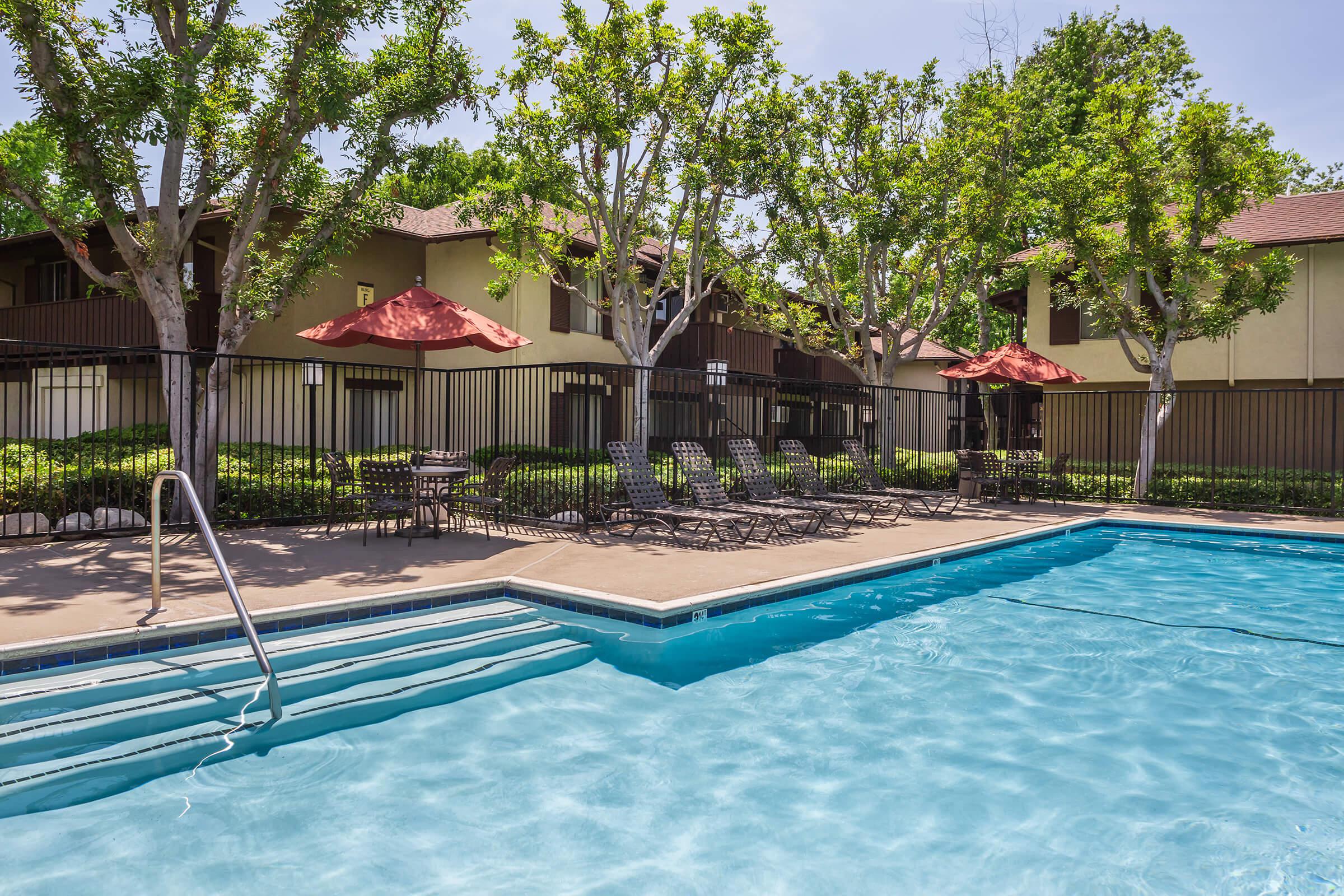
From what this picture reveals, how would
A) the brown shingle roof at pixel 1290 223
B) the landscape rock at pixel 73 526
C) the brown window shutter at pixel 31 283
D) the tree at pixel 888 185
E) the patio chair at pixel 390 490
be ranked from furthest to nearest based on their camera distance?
the brown window shutter at pixel 31 283 < the brown shingle roof at pixel 1290 223 < the tree at pixel 888 185 < the patio chair at pixel 390 490 < the landscape rock at pixel 73 526

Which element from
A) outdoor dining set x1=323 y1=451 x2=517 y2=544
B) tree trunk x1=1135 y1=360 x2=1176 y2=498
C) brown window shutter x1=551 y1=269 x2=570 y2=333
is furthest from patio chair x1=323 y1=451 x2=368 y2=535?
tree trunk x1=1135 y1=360 x2=1176 y2=498

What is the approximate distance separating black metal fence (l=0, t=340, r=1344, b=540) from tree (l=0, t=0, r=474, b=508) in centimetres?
84

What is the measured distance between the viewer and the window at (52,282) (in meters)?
20.8

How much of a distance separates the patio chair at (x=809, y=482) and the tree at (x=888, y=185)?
4584 mm

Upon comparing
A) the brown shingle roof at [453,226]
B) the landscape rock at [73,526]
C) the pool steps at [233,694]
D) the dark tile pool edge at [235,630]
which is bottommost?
the pool steps at [233,694]

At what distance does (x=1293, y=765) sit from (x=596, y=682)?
13.1 ft

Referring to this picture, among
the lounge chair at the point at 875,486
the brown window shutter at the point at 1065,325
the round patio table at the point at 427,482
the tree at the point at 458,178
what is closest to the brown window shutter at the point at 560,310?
the tree at the point at 458,178

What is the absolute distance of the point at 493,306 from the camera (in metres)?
18.9

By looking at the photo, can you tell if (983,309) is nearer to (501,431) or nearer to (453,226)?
(501,431)

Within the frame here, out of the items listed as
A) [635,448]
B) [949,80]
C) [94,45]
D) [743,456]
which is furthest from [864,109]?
[94,45]

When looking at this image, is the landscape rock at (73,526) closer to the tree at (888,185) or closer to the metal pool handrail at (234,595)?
the metal pool handrail at (234,595)

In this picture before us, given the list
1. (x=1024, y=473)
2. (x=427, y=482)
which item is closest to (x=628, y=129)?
(x=427, y=482)

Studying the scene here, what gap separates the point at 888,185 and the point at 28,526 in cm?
1493

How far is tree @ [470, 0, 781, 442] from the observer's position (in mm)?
13969
